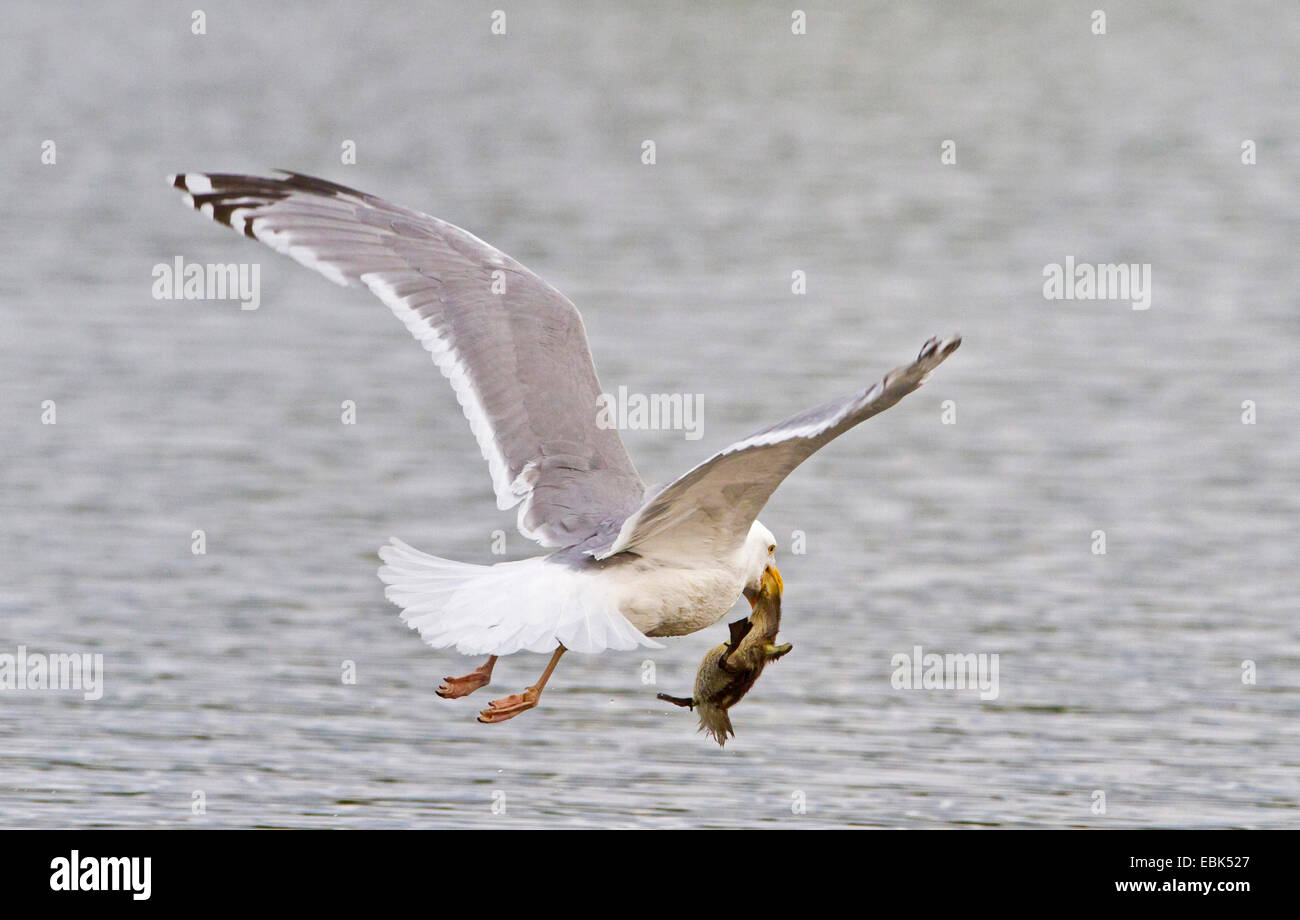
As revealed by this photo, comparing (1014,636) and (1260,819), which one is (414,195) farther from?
(1260,819)

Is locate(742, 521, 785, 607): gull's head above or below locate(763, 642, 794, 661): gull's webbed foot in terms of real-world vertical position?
above

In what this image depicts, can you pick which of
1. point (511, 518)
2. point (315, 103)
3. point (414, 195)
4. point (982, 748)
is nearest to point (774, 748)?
point (982, 748)

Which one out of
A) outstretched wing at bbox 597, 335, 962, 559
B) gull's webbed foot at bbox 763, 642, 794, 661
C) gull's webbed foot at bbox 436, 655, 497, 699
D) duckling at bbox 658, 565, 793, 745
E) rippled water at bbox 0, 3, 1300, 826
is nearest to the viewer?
outstretched wing at bbox 597, 335, 962, 559

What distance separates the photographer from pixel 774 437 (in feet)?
19.5

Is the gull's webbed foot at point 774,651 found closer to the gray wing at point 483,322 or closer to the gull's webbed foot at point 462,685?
the gray wing at point 483,322

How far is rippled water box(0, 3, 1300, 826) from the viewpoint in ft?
30.6

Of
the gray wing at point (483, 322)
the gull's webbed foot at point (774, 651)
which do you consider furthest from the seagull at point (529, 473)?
the gull's webbed foot at point (774, 651)

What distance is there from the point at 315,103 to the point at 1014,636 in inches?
701

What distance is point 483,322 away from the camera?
8195 millimetres

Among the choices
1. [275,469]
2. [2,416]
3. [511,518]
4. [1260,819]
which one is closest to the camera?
[1260,819]

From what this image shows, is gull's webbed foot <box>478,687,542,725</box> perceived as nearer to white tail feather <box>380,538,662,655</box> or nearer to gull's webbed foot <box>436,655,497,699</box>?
gull's webbed foot <box>436,655,497,699</box>

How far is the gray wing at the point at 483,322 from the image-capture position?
798 centimetres

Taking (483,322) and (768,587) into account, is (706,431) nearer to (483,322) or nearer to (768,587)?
(483,322)

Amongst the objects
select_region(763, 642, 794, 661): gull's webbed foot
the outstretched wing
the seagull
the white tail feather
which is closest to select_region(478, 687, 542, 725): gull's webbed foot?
the seagull
